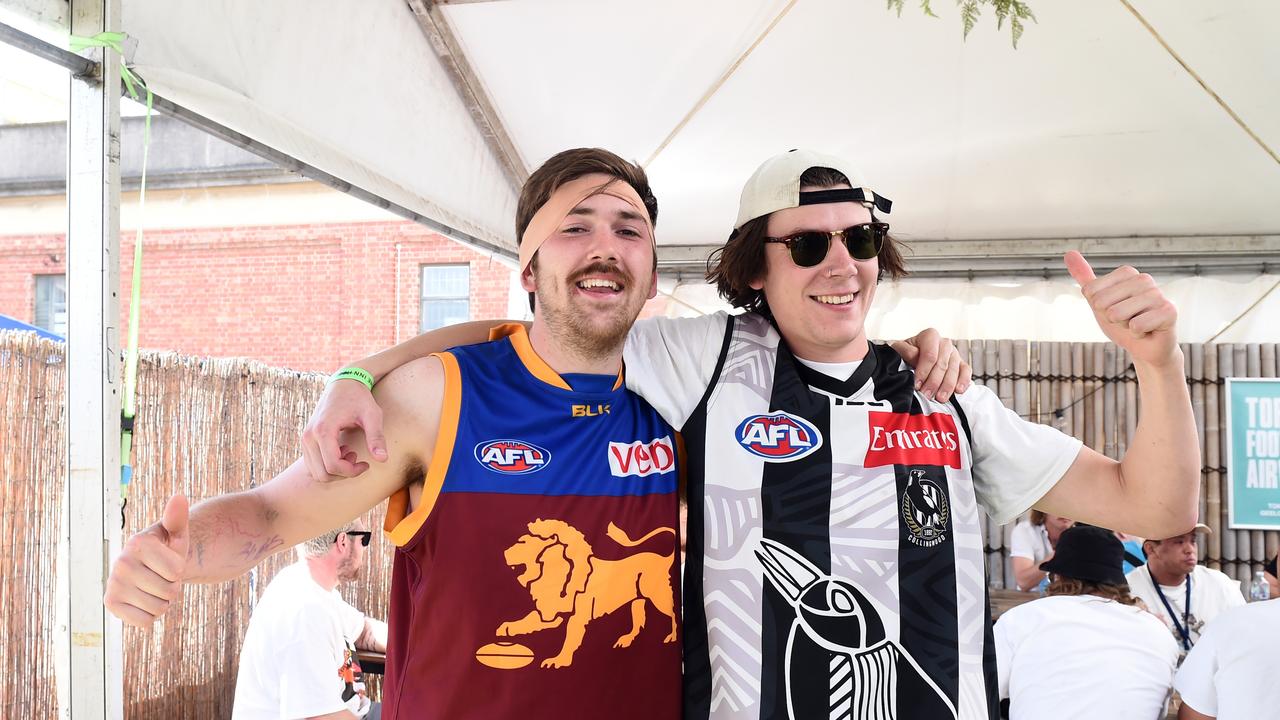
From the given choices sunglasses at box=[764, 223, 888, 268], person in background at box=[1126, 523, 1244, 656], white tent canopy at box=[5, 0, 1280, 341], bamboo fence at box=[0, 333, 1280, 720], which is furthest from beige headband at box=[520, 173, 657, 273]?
person in background at box=[1126, 523, 1244, 656]

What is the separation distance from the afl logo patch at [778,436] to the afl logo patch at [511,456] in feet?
1.43

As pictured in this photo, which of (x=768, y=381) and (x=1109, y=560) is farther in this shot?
(x=1109, y=560)

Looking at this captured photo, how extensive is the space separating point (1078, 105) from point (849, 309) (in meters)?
3.14

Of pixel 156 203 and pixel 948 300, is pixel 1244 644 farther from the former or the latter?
pixel 156 203

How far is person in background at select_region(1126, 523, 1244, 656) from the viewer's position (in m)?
4.22

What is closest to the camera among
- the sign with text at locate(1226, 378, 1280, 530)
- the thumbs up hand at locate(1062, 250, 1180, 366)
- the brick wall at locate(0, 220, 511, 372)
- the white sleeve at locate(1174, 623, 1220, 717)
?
the thumbs up hand at locate(1062, 250, 1180, 366)

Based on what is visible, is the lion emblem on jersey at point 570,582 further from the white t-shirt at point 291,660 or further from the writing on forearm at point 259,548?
the white t-shirt at point 291,660

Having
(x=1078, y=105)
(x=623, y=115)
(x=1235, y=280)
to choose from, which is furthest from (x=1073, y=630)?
(x=1235, y=280)

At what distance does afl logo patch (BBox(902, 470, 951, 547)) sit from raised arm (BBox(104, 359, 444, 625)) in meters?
1.04

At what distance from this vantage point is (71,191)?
1974 mm

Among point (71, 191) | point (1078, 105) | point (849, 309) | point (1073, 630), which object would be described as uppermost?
point (1078, 105)

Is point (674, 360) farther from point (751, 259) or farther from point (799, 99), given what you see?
point (799, 99)

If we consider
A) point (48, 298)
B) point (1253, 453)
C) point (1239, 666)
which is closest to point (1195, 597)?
point (1239, 666)

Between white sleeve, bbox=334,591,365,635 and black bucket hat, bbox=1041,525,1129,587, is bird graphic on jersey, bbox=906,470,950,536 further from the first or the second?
white sleeve, bbox=334,591,365,635
